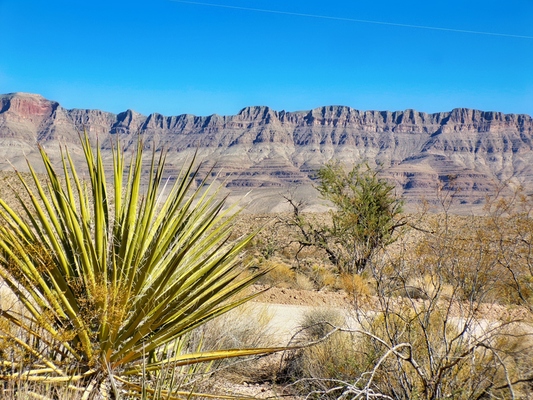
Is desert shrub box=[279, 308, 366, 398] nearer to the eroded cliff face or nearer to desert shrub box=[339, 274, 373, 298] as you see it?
desert shrub box=[339, 274, 373, 298]

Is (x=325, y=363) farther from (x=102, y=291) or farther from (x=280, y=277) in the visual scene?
(x=280, y=277)

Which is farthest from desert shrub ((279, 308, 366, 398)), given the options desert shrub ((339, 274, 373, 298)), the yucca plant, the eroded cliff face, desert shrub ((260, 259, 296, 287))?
the eroded cliff face

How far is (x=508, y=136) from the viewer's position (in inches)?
7037

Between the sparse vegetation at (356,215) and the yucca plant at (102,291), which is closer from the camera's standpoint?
the yucca plant at (102,291)

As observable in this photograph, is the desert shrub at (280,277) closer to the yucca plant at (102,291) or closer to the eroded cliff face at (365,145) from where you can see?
the yucca plant at (102,291)

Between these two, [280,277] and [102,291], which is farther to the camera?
[280,277]

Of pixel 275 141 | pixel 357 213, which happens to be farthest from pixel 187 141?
pixel 357 213

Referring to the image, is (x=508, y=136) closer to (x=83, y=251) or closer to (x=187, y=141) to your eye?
(x=187, y=141)

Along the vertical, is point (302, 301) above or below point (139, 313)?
below

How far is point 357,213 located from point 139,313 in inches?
558

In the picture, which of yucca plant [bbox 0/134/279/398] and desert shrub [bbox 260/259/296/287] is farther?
desert shrub [bbox 260/259/296/287]

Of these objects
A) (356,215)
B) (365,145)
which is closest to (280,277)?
(356,215)

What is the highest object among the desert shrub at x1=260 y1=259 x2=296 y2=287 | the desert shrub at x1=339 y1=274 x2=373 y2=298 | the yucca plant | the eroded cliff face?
the eroded cliff face

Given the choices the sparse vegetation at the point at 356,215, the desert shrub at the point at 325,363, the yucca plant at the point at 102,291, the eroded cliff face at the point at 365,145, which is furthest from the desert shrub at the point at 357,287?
the eroded cliff face at the point at 365,145
